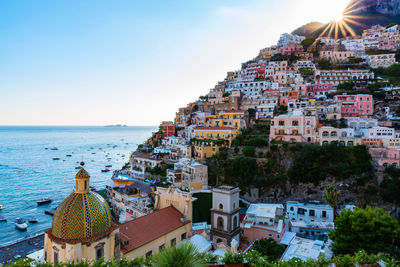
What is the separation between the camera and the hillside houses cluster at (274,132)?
27.4 meters

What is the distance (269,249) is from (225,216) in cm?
594

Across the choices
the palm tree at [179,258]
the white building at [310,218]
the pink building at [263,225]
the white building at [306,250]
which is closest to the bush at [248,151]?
the white building at [310,218]

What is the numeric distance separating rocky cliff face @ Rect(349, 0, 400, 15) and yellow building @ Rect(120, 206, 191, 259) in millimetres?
154009

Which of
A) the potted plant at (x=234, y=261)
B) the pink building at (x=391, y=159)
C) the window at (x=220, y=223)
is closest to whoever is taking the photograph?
the potted plant at (x=234, y=261)

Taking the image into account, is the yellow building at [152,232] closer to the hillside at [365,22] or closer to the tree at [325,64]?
the tree at [325,64]

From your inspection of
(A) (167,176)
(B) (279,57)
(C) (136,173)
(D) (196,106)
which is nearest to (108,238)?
(A) (167,176)

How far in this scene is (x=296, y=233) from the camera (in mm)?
28328

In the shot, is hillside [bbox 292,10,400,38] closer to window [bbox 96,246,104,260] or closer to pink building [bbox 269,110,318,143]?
pink building [bbox 269,110,318,143]

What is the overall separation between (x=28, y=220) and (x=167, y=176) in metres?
24.2

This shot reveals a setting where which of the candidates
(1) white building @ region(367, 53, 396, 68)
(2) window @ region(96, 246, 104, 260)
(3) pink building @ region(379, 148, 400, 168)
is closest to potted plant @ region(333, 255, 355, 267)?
(2) window @ region(96, 246, 104, 260)

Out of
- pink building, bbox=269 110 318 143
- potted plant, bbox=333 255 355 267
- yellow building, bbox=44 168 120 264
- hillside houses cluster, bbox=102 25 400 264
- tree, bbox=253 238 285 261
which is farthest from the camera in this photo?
pink building, bbox=269 110 318 143

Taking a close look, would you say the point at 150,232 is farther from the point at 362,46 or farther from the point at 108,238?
the point at 362,46

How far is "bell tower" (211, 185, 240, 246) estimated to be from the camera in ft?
88.5

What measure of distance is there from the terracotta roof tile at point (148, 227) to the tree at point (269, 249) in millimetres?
7715
